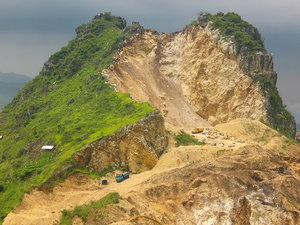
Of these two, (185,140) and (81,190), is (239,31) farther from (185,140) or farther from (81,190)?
(81,190)

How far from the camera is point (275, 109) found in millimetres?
64812

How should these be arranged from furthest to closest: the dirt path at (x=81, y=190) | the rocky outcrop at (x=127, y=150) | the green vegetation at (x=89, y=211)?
the rocky outcrop at (x=127, y=150) → the dirt path at (x=81, y=190) → the green vegetation at (x=89, y=211)

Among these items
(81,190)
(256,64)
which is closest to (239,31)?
(256,64)

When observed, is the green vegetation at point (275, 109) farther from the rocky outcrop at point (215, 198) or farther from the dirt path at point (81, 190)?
the rocky outcrop at point (215, 198)

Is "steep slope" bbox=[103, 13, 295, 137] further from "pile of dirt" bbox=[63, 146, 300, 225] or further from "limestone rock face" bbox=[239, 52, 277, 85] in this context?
"pile of dirt" bbox=[63, 146, 300, 225]

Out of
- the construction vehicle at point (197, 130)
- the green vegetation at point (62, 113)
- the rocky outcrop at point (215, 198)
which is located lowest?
the rocky outcrop at point (215, 198)

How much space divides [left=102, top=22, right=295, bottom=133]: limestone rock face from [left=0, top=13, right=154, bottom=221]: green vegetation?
5.14 m

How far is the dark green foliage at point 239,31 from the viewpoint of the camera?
67.0m

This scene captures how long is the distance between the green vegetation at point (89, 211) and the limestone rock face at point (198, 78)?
28.6m

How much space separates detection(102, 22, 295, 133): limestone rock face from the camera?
208 feet

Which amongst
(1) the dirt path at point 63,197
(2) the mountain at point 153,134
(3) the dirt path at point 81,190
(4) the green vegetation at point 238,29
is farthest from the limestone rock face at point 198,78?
(1) the dirt path at point 63,197

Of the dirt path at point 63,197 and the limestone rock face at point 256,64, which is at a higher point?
the limestone rock face at point 256,64

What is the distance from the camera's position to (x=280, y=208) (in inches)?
1259

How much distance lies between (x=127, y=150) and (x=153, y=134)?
3.89 m
